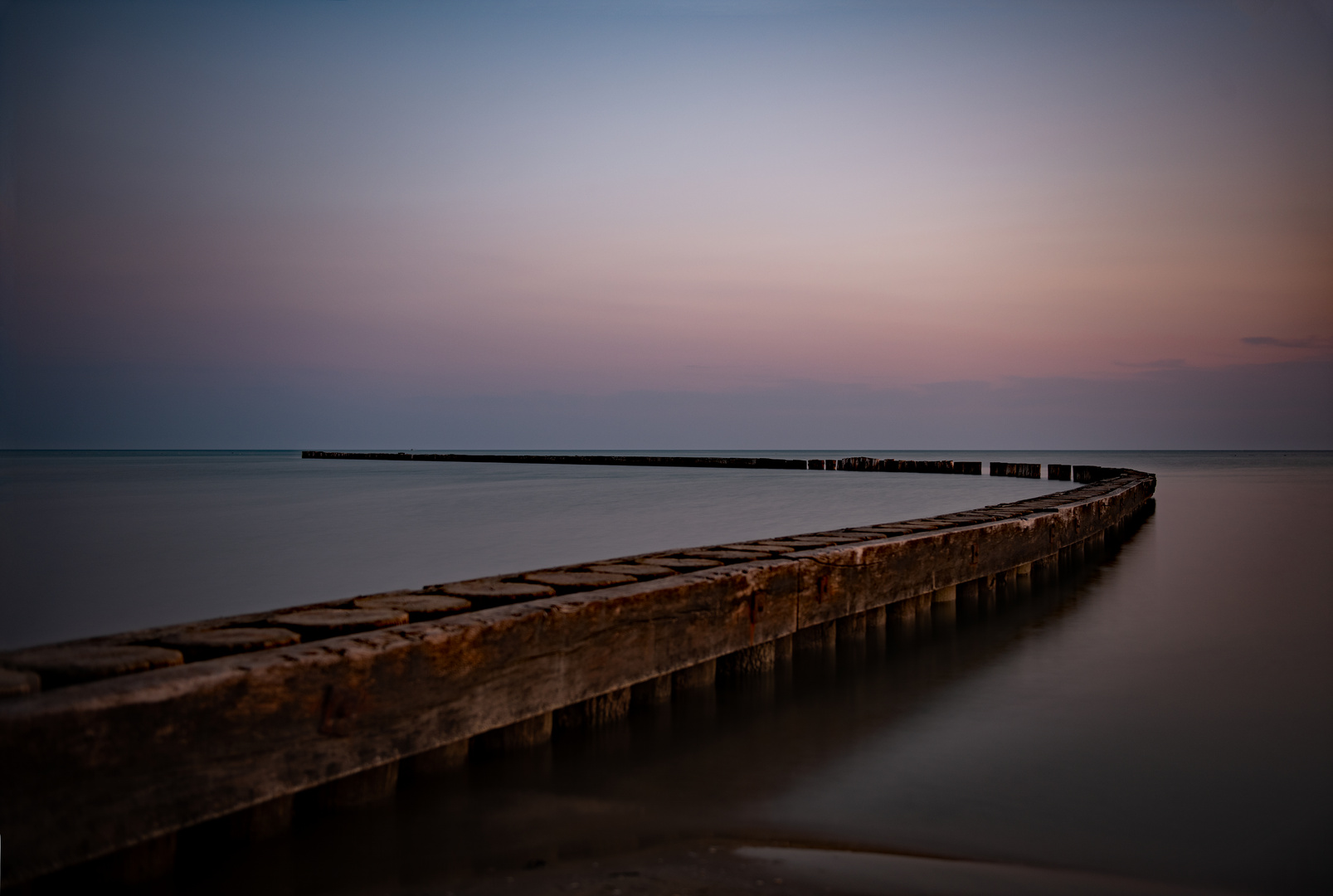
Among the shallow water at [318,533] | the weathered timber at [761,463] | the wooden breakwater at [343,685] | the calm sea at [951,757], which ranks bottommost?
the shallow water at [318,533]

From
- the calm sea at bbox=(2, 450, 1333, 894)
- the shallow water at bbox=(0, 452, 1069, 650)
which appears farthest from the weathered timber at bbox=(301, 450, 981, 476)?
the calm sea at bbox=(2, 450, 1333, 894)

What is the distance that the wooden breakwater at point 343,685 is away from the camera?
2143mm

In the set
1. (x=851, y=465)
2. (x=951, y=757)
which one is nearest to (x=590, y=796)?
(x=951, y=757)

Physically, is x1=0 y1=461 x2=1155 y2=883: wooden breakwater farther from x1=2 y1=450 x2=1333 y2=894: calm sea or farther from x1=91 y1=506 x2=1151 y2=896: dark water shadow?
x1=2 y1=450 x2=1333 y2=894: calm sea

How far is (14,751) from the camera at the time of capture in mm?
2016

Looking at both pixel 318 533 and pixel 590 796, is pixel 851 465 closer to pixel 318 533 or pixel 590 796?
pixel 318 533

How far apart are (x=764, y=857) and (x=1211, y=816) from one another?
6.00 feet

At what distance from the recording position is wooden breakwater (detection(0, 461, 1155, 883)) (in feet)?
7.03

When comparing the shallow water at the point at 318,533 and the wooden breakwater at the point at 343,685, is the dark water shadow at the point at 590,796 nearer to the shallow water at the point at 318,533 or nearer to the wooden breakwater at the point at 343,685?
the wooden breakwater at the point at 343,685

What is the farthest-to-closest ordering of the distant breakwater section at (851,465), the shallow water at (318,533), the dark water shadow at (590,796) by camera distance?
the distant breakwater section at (851,465)
the shallow water at (318,533)
the dark water shadow at (590,796)

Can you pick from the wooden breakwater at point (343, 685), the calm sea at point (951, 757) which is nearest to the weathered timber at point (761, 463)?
the calm sea at point (951, 757)

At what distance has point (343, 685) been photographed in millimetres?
2705


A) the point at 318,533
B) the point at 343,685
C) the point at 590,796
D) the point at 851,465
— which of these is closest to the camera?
the point at 343,685

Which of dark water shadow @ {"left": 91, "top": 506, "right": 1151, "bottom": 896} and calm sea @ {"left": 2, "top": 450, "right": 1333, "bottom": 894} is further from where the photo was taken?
calm sea @ {"left": 2, "top": 450, "right": 1333, "bottom": 894}
